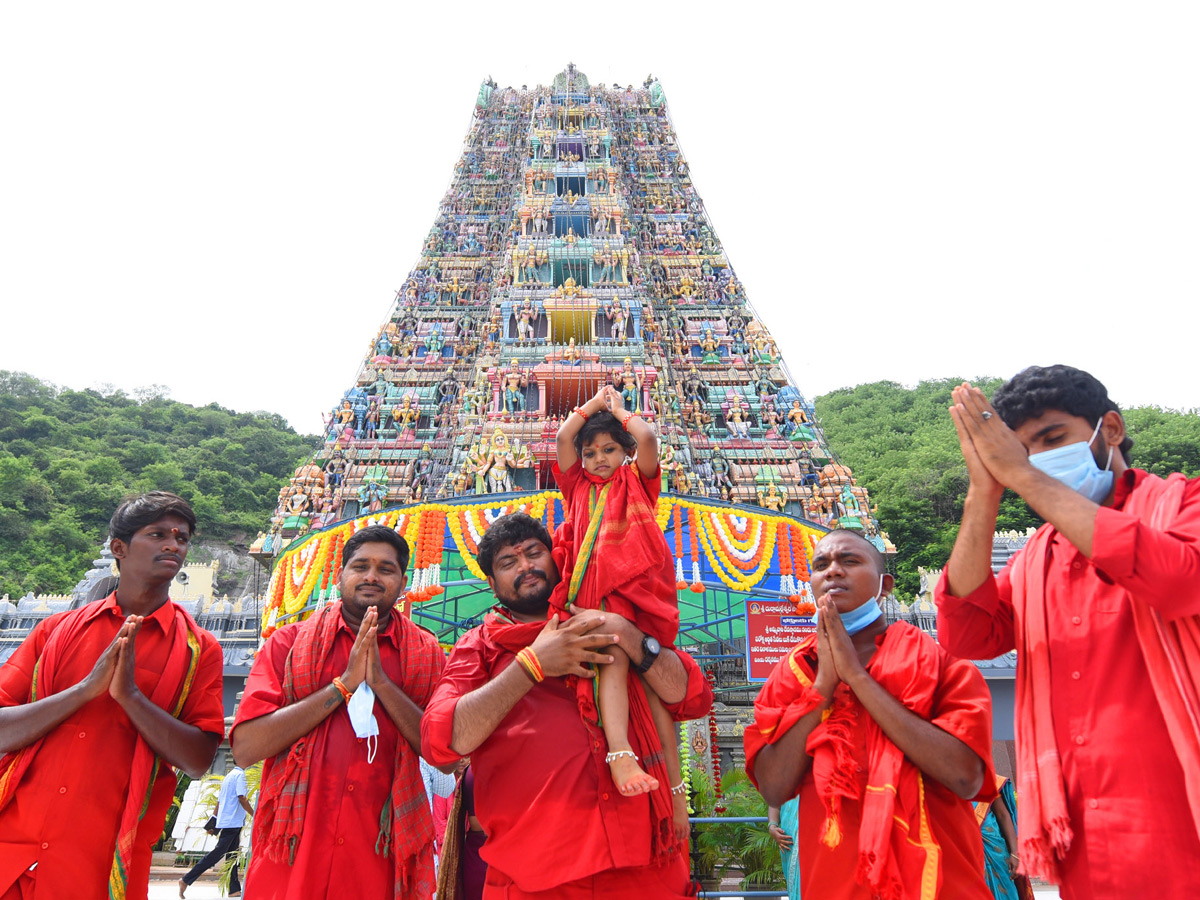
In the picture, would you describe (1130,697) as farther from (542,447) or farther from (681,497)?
(542,447)

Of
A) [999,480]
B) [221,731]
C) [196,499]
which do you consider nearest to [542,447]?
[221,731]

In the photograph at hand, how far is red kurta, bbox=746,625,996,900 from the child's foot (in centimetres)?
42

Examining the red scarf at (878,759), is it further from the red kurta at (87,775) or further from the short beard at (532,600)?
the red kurta at (87,775)

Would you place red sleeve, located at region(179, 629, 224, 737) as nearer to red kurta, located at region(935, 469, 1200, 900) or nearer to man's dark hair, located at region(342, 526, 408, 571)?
man's dark hair, located at region(342, 526, 408, 571)

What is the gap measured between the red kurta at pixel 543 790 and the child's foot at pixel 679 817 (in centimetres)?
17

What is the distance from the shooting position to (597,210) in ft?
82.4

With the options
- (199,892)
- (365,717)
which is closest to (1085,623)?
(365,717)

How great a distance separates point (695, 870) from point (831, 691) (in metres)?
6.24

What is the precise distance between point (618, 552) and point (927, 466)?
109 ft

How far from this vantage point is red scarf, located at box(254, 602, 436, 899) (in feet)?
9.96

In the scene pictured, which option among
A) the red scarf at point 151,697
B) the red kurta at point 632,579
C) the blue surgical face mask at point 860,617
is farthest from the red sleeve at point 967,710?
the red scarf at point 151,697

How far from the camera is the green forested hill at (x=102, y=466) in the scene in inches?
1352

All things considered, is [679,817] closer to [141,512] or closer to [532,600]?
[532,600]

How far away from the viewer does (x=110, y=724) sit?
3.09 metres
